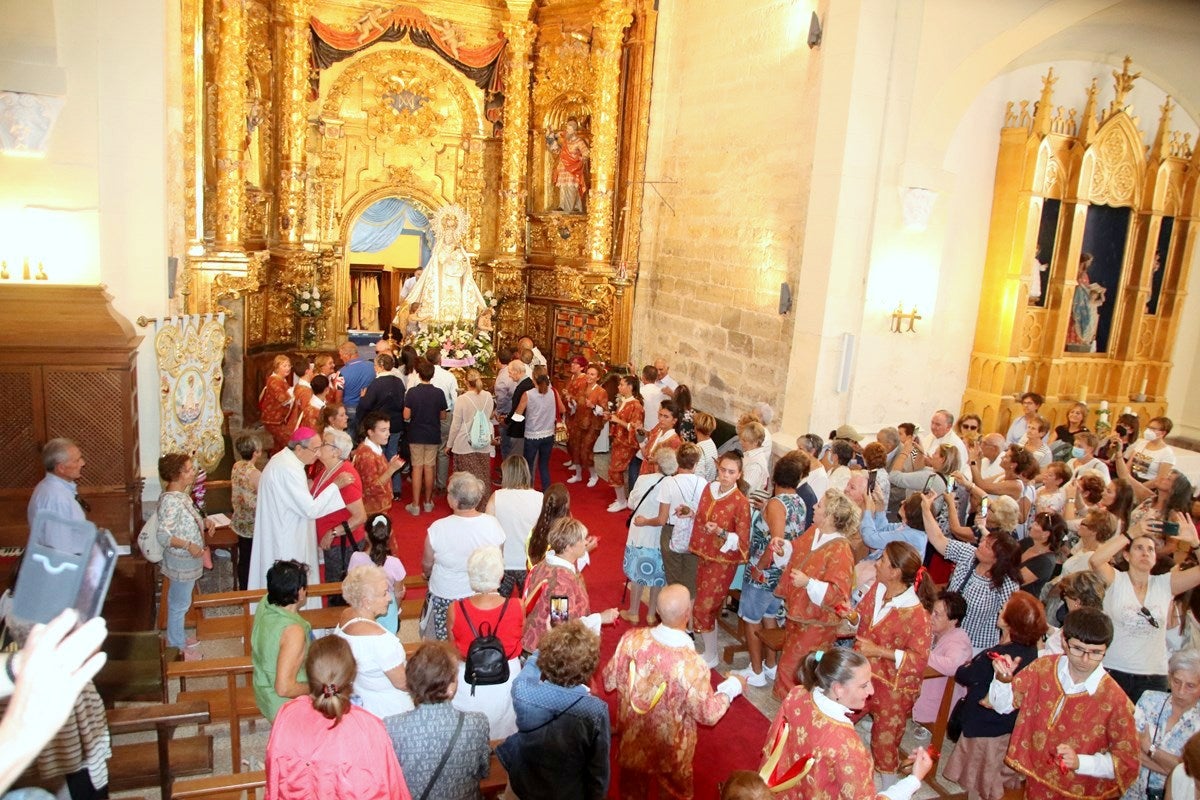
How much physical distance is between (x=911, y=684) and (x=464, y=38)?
1236 cm

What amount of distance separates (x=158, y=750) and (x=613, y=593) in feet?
12.9

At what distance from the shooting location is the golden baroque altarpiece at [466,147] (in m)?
12.5

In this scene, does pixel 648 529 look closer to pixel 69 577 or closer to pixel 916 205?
pixel 69 577

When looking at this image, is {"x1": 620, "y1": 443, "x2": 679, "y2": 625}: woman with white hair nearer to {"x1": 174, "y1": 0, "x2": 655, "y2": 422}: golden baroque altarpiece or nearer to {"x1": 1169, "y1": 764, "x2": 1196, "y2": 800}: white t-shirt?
{"x1": 1169, "y1": 764, "x2": 1196, "y2": 800}: white t-shirt

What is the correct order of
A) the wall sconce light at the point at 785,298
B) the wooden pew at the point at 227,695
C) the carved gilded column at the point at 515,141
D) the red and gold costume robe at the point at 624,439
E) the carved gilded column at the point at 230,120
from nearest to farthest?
the wooden pew at the point at 227,695 < the red and gold costume robe at the point at 624,439 < the wall sconce light at the point at 785,298 < the carved gilded column at the point at 230,120 < the carved gilded column at the point at 515,141

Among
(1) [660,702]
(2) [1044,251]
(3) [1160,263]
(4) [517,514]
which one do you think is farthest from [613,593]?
(3) [1160,263]

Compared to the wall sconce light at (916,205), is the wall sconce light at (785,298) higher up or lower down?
lower down

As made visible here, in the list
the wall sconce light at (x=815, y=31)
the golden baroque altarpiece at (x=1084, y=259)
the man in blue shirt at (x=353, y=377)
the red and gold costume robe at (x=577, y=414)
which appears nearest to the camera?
the wall sconce light at (x=815, y=31)

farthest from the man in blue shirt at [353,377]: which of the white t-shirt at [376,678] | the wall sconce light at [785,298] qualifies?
the white t-shirt at [376,678]

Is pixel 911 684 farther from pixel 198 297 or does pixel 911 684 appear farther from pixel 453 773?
pixel 198 297

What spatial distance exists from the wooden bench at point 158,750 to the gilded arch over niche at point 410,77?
10.8 meters

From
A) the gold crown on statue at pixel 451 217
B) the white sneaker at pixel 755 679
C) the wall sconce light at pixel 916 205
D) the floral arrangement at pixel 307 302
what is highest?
the wall sconce light at pixel 916 205

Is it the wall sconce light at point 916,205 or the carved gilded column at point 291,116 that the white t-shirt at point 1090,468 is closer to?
the wall sconce light at point 916,205

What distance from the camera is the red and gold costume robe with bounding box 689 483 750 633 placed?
5.96m
